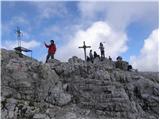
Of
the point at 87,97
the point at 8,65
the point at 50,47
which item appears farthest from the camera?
the point at 50,47

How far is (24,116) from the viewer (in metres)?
21.7

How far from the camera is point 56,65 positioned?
2769cm

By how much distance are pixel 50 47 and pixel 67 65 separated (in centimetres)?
303

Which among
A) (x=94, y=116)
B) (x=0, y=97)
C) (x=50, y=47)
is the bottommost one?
(x=94, y=116)

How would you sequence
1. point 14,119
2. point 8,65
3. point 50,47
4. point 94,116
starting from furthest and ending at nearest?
point 50,47 < point 8,65 < point 94,116 < point 14,119

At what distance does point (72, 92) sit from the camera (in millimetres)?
25000

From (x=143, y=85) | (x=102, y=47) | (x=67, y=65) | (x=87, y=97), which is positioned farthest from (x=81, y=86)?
(x=102, y=47)

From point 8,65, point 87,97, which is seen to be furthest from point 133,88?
point 8,65

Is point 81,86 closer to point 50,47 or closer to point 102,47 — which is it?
point 50,47

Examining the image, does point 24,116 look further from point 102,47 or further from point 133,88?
point 102,47

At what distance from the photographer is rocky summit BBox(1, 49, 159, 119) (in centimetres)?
2262

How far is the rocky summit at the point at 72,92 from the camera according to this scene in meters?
22.6

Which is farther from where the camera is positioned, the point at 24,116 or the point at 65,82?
the point at 65,82

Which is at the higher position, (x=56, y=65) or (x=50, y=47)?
(x=50, y=47)
